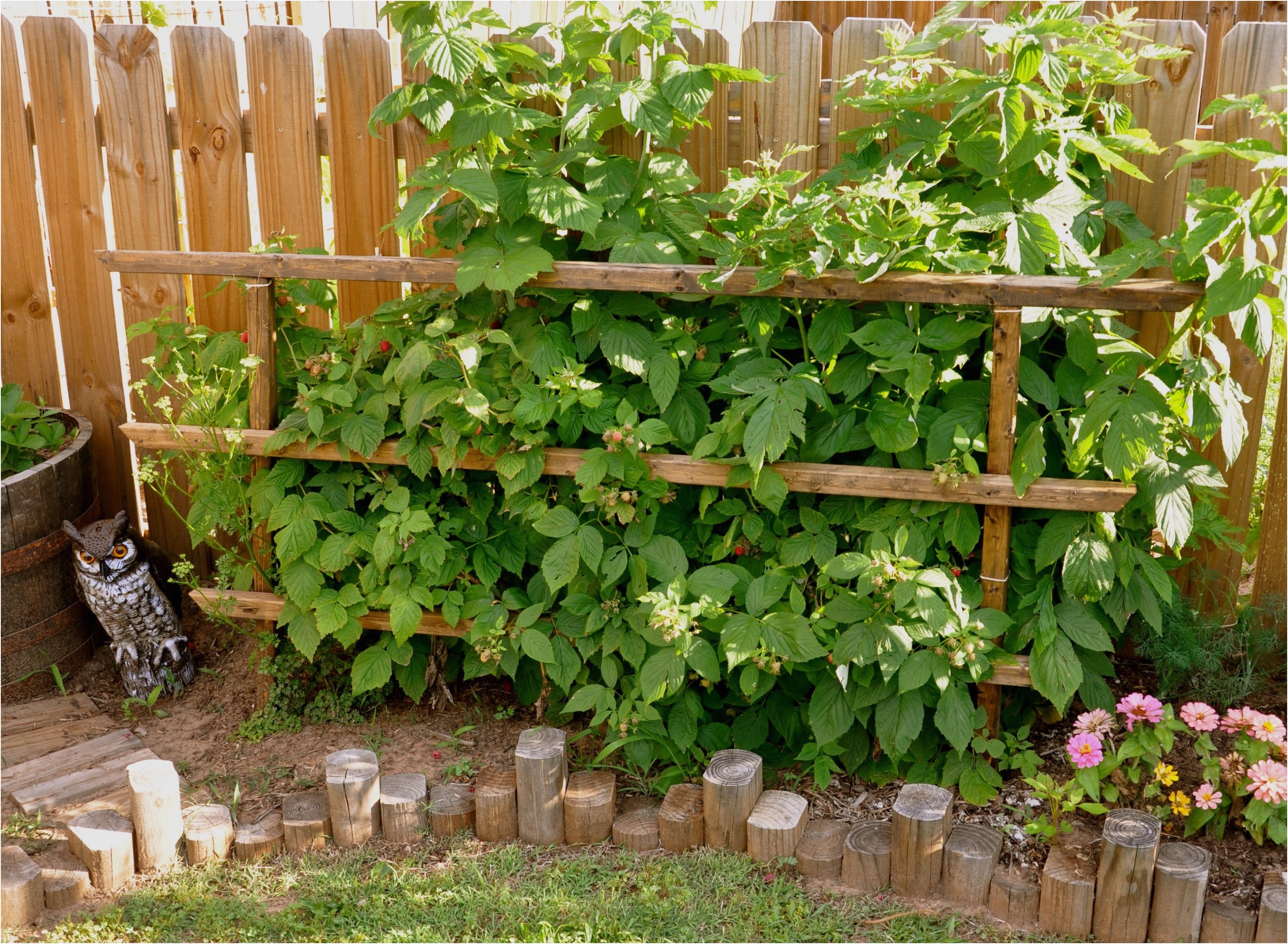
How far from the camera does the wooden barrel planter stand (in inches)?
146

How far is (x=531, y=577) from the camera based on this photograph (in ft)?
11.4

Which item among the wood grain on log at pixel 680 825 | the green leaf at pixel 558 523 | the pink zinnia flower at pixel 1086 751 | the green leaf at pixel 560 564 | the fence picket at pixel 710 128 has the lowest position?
the wood grain on log at pixel 680 825

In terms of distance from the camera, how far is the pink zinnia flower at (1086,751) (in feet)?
9.12

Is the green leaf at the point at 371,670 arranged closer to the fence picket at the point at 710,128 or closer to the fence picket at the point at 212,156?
the fence picket at the point at 212,156

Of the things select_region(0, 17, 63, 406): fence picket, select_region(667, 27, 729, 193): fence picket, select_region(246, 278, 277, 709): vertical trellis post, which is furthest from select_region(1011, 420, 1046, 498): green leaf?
select_region(0, 17, 63, 406): fence picket

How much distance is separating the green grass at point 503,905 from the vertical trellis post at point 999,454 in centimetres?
68

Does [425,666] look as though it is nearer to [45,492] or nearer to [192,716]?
[192,716]

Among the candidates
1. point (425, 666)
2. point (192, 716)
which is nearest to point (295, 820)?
point (425, 666)

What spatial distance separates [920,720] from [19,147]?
3730 mm

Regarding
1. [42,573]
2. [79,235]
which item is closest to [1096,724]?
[42,573]

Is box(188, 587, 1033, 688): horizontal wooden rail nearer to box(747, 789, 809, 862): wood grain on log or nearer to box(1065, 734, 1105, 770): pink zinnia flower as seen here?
box(747, 789, 809, 862): wood grain on log

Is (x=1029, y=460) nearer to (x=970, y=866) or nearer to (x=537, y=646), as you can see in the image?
(x=970, y=866)

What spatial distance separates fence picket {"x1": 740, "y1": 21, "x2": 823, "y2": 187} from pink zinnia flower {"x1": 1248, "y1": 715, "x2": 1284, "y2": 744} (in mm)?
1964

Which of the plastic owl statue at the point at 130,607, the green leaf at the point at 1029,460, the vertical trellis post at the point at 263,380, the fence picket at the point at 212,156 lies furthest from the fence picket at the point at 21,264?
the green leaf at the point at 1029,460
